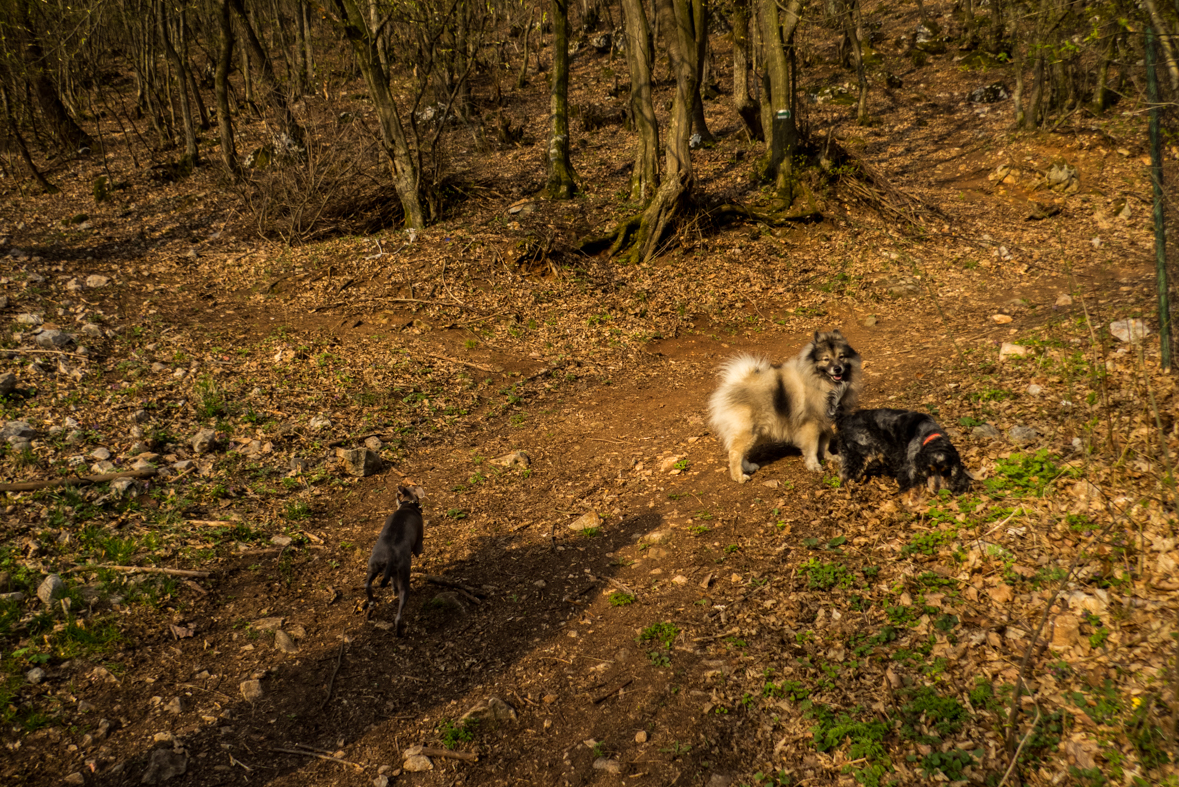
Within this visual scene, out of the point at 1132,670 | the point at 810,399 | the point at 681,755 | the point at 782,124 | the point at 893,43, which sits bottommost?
the point at 681,755

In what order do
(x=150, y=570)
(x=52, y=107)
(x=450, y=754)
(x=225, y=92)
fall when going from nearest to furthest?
1. (x=450, y=754)
2. (x=150, y=570)
3. (x=225, y=92)
4. (x=52, y=107)

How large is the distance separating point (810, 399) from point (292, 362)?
751 centimetres

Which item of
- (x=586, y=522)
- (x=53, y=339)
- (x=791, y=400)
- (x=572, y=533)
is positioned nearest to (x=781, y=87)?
(x=791, y=400)

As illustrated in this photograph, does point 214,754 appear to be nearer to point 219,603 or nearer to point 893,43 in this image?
point 219,603

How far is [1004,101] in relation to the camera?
21.8 meters

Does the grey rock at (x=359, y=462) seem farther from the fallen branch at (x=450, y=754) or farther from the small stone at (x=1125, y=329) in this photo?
the small stone at (x=1125, y=329)

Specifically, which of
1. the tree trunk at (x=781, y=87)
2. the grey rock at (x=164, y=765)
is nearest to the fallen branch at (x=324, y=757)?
the grey rock at (x=164, y=765)

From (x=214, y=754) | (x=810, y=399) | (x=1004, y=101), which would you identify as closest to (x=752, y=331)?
(x=810, y=399)

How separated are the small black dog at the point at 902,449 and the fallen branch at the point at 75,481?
23.7ft

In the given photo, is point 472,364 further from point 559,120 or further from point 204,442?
point 559,120

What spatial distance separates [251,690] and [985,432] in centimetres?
664

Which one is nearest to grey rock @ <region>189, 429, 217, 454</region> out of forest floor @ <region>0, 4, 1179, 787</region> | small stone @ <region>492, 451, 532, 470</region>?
forest floor @ <region>0, 4, 1179, 787</region>

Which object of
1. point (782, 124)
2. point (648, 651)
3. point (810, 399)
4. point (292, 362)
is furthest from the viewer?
point (782, 124)

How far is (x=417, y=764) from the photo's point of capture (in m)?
3.95
